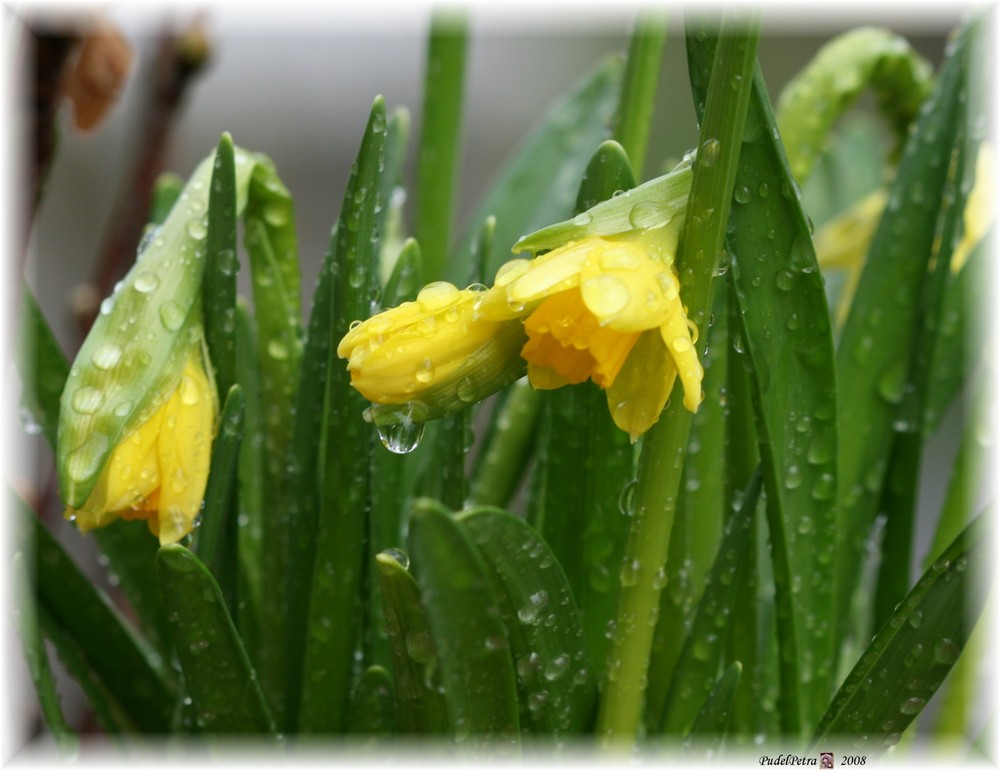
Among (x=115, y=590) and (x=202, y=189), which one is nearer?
(x=202, y=189)

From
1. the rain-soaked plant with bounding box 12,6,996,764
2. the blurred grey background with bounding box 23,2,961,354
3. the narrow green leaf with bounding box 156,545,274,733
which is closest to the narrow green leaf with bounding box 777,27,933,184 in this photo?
the rain-soaked plant with bounding box 12,6,996,764

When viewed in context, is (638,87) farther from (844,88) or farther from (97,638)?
(97,638)

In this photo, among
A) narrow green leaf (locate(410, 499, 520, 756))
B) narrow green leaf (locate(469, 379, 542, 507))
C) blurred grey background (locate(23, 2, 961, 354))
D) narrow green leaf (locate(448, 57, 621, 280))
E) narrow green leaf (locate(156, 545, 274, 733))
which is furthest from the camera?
blurred grey background (locate(23, 2, 961, 354))

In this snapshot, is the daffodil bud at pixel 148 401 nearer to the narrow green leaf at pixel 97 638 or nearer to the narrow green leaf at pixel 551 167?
the narrow green leaf at pixel 97 638

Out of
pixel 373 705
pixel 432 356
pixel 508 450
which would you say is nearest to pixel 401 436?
pixel 432 356

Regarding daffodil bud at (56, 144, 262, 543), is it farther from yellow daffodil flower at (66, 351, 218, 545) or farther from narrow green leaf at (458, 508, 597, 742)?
narrow green leaf at (458, 508, 597, 742)

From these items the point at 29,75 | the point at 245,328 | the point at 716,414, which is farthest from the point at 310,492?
the point at 29,75

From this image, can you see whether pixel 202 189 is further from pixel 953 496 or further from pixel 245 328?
pixel 953 496
